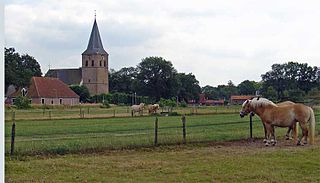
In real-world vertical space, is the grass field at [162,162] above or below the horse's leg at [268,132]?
Result: below

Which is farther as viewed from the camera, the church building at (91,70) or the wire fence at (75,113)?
the church building at (91,70)

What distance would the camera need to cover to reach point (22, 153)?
11055 millimetres

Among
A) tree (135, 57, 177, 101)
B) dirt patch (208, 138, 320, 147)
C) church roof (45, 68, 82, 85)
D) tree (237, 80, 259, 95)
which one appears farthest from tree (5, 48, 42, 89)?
tree (237, 80, 259, 95)

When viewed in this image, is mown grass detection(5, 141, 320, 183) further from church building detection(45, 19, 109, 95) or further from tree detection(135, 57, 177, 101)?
church building detection(45, 19, 109, 95)

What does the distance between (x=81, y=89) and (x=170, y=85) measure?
16.1 meters

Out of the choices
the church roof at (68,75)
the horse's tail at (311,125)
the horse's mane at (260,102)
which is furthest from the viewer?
the church roof at (68,75)

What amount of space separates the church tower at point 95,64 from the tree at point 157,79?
53.3 ft

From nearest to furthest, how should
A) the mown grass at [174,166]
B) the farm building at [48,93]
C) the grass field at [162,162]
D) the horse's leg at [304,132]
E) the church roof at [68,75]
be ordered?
the mown grass at [174,166] → the grass field at [162,162] → the horse's leg at [304,132] → the farm building at [48,93] → the church roof at [68,75]

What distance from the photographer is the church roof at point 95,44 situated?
104 metres

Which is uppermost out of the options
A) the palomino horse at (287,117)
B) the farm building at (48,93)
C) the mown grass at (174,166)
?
the farm building at (48,93)

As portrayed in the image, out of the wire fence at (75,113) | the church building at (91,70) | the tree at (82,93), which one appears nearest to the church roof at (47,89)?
the tree at (82,93)

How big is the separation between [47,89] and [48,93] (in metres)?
0.65

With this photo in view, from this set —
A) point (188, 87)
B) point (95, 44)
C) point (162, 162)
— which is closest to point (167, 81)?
point (188, 87)

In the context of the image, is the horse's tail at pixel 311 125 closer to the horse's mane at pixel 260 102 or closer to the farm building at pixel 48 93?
the horse's mane at pixel 260 102
